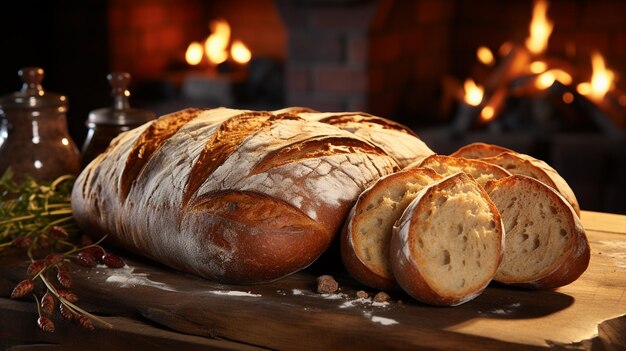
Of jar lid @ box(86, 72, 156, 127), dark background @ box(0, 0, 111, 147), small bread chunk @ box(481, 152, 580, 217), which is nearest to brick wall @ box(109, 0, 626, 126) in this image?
dark background @ box(0, 0, 111, 147)

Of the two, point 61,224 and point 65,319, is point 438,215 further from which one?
point 61,224

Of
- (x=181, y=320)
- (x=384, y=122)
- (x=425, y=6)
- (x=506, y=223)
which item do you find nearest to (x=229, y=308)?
(x=181, y=320)

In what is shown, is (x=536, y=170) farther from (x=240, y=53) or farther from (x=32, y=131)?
(x=240, y=53)

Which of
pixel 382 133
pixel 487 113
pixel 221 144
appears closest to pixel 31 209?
pixel 221 144

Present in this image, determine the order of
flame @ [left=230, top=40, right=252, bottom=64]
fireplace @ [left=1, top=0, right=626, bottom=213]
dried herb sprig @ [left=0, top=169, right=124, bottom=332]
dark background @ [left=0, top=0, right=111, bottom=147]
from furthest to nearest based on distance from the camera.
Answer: flame @ [left=230, top=40, right=252, bottom=64] < dark background @ [left=0, top=0, right=111, bottom=147] < fireplace @ [left=1, top=0, right=626, bottom=213] < dried herb sprig @ [left=0, top=169, right=124, bottom=332]

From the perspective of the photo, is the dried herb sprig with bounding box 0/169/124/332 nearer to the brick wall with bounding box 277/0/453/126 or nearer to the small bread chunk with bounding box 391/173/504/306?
the small bread chunk with bounding box 391/173/504/306
